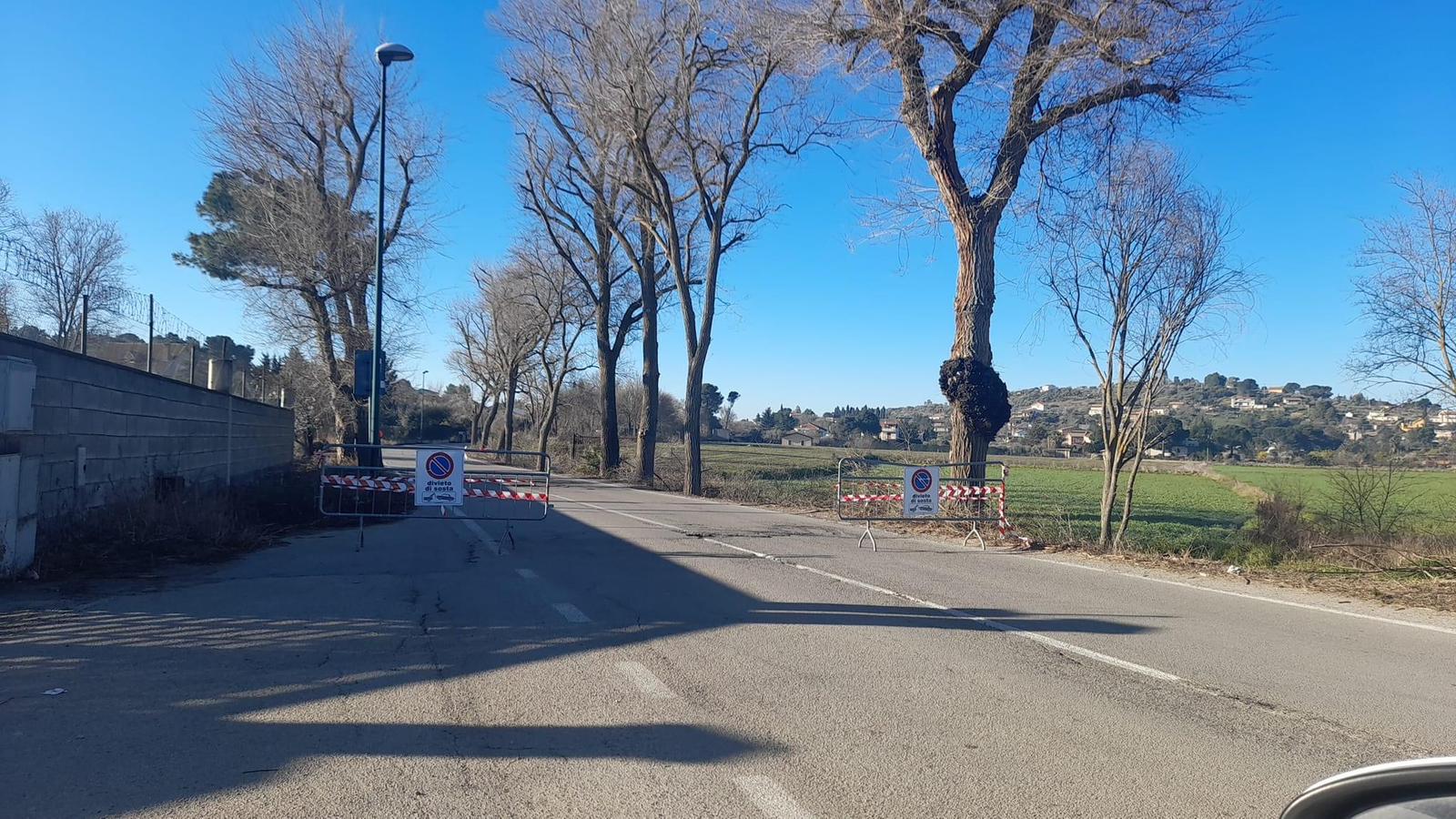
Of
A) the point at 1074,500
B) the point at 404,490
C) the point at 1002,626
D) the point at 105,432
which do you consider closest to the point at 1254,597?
the point at 1002,626

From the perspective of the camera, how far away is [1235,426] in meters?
39.0

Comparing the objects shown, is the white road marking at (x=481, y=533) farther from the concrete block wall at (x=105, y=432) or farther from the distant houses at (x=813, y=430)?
the distant houses at (x=813, y=430)

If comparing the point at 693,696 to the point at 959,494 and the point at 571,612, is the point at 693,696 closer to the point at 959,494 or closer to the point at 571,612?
the point at 571,612

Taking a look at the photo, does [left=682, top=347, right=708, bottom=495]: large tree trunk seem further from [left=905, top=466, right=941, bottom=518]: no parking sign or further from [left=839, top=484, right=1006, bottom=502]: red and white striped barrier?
[left=905, top=466, right=941, bottom=518]: no parking sign

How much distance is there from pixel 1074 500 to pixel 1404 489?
655 inches

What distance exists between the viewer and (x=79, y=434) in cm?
1171

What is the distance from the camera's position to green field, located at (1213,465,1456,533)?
698 inches

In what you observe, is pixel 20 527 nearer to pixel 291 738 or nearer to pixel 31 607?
pixel 31 607

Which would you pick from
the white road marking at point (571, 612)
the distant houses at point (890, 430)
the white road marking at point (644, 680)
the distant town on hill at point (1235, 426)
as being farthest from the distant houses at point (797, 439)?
the white road marking at point (644, 680)

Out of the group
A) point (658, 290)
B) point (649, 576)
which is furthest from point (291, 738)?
point (658, 290)

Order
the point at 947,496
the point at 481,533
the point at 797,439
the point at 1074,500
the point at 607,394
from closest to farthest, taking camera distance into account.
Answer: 1. the point at 481,533
2. the point at 947,496
3. the point at 1074,500
4. the point at 607,394
5. the point at 797,439

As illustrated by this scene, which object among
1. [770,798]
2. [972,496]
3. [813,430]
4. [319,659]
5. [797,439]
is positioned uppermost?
[813,430]

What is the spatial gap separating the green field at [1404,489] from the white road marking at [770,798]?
15.6 metres

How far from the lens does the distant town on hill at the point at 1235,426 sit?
16.1 m
